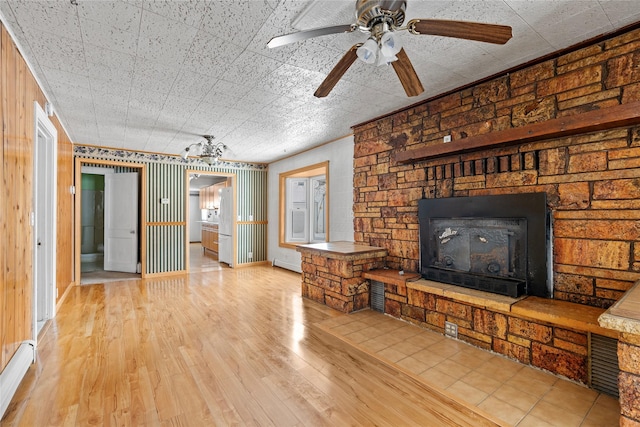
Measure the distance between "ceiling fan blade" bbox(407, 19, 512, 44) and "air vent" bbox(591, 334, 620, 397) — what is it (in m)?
2.04

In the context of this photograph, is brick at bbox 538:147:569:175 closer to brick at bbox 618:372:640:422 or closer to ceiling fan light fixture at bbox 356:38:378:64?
brick at bbox 618:372:640:422

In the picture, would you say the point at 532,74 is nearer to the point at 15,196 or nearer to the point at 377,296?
the point at 377,296

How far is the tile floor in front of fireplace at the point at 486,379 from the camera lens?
177 cm

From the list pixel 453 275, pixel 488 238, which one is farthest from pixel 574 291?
pixel 453 275

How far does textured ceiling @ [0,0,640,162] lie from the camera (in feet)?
5.88

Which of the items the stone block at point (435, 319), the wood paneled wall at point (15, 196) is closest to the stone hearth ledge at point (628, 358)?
the stone block at point (435, 319)

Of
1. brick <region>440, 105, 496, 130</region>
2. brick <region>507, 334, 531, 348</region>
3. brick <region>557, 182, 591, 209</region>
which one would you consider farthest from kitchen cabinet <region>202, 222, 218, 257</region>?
brick <region>557, 182, 591, 209</region>

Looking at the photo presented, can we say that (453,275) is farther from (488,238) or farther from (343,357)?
(343,357)

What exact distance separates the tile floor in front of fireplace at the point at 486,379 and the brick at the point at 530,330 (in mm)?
236

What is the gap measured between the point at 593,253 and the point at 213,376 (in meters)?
2.94

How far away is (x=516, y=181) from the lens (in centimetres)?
259

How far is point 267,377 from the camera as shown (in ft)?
7.16

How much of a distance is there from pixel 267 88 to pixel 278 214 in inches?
156

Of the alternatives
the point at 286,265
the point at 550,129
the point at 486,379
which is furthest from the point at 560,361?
the point at 286,265
